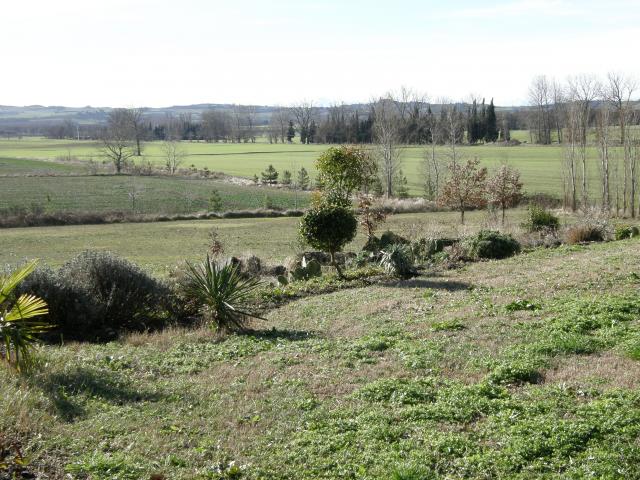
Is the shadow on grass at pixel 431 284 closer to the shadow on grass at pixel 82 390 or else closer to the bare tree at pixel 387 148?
the shadow on grass at pixel 82 390

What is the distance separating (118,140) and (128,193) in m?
29.6

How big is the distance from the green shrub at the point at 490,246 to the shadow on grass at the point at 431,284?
394 cm

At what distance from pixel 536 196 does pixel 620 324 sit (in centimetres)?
4942

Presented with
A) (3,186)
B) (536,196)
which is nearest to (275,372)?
(536,196)

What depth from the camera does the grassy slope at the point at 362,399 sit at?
632cm

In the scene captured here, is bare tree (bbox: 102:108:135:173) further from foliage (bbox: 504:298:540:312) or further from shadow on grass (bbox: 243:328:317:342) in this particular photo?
foliage (bbox: 504:298:540:312)

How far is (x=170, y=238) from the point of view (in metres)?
41.7

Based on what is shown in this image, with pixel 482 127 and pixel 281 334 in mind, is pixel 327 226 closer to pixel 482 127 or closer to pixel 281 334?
pixel 281 334

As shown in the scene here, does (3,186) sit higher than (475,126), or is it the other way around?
(475,126)

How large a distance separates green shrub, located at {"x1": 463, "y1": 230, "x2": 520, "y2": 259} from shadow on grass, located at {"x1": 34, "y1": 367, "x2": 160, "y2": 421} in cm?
1420

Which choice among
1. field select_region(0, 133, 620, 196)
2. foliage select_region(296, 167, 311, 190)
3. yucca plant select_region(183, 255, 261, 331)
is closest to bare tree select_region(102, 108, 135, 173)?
field select_region(0, 133, 620, 196)

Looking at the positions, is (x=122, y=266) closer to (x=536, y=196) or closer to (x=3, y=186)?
(x=536, y=196)

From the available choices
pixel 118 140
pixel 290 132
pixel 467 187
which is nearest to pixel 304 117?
pixel 290 132

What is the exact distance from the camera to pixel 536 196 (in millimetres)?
57594
